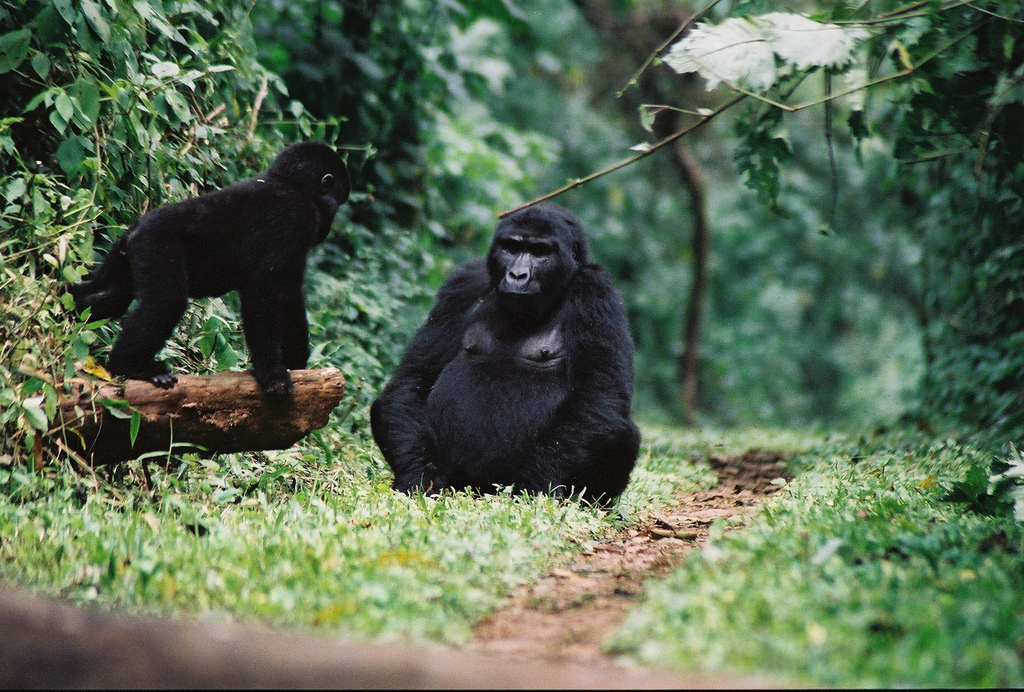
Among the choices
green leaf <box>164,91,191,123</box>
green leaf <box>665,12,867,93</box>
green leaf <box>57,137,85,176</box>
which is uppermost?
green leaf <box>665,12,867,93</box>

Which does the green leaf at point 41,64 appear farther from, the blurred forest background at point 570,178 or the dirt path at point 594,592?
the dirt path at point 594,592

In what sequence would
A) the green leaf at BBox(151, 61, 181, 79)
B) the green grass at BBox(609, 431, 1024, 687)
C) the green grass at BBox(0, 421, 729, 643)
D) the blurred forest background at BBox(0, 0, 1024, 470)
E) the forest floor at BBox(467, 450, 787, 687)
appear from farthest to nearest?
the green leaf at BBox(151, 61, 181, 79)
the blurred forest background at BBox(0, 0, 1024, 470)
the green grass at BBox(0, 421, 729, 643)
the forest floor at BBox(467, 450, 787, 687)
the green grass at BBox(609, 431, 1024, 687)

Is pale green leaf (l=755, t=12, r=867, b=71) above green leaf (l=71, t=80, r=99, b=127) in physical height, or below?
above

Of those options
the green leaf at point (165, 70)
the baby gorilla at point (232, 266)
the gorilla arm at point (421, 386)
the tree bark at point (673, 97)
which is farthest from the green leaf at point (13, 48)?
the tree bark at point (673, 97)

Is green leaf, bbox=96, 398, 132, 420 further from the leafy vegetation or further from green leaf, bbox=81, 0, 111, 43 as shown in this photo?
green leaf, bbox=81, 0, 111, 43

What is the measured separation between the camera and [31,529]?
3562 millimetres

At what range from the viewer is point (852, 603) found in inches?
106

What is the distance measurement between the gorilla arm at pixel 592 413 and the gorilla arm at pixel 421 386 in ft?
1.97

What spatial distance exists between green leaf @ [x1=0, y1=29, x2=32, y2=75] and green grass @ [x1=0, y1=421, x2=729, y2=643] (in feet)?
6.34

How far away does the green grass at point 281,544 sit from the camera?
294 centimetres

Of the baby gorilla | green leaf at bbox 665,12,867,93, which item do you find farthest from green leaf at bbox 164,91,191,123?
A: green leaf at bbox 665,12,867,93

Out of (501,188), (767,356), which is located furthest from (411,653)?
(767,356)

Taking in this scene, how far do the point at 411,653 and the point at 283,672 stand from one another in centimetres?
35

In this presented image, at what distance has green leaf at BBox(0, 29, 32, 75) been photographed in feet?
14.8
